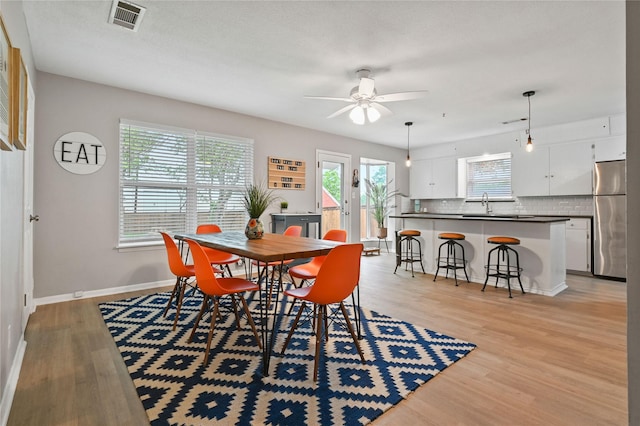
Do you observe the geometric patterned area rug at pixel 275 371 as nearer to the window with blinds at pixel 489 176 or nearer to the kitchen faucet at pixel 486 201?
the kitchen faucet at pixel 486 201

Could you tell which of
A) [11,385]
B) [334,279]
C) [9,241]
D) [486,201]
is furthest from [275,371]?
[486,201]

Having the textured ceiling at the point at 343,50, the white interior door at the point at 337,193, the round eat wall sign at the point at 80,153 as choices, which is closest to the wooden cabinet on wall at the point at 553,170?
the textured ceiling at the point at 343,50

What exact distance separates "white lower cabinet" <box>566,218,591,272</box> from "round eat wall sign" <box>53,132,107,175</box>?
6.93 metres

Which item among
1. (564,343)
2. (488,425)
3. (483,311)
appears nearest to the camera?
(488,425)

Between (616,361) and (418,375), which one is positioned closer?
(418,375)

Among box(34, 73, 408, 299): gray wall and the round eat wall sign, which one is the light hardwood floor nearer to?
box(34, 73, 408, 299): gray wall

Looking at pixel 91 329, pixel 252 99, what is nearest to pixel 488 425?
pixel 91 329

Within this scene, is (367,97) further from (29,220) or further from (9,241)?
(29,220)

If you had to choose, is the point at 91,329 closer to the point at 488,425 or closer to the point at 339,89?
the point at 488,425

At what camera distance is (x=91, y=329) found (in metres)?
2.88

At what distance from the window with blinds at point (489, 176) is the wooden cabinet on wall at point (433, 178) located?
1.00 ft

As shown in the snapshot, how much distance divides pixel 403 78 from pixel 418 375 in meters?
2.99

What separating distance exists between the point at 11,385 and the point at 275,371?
151 cm

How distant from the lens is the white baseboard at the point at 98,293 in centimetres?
358
